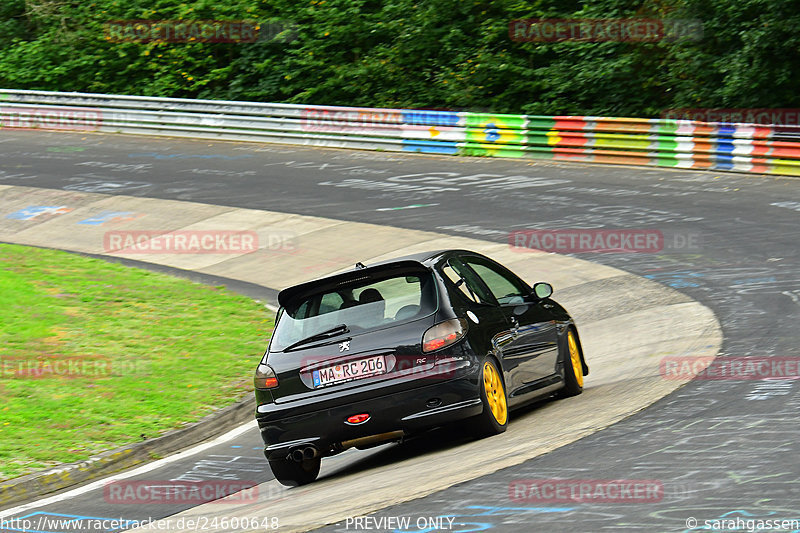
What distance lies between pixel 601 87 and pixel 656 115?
5.49ft

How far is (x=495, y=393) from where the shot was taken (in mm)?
8242

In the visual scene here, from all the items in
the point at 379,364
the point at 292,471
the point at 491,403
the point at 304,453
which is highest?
the point at 379,364

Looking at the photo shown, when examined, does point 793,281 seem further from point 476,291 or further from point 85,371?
point 85,371

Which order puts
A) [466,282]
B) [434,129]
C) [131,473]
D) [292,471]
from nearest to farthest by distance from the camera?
[292,471] < [466,282] < [131,473] < [434,129]

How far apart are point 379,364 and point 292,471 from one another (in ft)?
3.42

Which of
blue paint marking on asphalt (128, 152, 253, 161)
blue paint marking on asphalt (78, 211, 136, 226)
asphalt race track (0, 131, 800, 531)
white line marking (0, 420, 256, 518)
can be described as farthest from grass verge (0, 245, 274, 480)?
blue paint marking on asphalt (128, 152, 253, 161)

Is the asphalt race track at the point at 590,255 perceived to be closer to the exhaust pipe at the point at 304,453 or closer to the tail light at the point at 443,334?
the exhaust pipe at the point at 304,453

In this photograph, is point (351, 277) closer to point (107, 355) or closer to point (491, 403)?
point (491, 403)

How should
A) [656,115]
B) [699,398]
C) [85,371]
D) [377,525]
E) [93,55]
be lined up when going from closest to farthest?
[377,525] → [699,398] → [85,371] → [656,115] → [93,55]

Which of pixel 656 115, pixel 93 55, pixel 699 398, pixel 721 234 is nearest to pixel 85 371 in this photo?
pixel 699 398

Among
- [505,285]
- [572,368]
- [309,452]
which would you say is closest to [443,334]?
[309,452]

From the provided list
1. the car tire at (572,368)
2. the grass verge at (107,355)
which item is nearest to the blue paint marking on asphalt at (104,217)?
the grass verge at (107,355)

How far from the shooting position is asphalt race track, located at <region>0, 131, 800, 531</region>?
19.8 ft

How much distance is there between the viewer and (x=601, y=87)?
98.1ft
